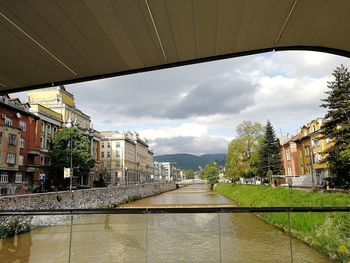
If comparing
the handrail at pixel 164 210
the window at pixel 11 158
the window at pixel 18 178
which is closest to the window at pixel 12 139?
the window at pixel 11 158

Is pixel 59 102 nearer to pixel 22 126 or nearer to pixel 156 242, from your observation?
pixel 22 126

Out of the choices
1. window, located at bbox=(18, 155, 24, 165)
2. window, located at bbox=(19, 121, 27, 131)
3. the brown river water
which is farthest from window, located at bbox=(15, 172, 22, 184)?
the brown river water

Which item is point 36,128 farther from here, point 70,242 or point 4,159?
point 70,242

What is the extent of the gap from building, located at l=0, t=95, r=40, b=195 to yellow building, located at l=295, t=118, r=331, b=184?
33509mm

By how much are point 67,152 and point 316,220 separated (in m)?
44.3

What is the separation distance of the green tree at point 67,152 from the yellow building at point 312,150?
2941 centimetres

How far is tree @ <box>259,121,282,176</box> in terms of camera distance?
176ft

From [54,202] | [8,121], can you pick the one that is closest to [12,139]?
[8,121]

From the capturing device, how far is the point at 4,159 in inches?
1399

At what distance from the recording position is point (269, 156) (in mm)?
54438

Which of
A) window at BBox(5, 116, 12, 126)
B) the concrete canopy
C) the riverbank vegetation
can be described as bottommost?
the riverbank vegetation

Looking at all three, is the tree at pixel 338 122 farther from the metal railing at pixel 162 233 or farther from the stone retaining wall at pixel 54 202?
the metal railing at pixel 162 233

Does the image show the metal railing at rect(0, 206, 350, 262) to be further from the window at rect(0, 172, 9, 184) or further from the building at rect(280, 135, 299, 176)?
the building at rect(280, 135, 299, 176)

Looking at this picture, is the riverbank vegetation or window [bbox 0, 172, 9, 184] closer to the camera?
the riverbank vegetation
